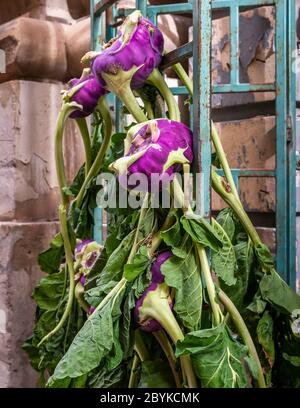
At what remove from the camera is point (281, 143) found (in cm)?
93

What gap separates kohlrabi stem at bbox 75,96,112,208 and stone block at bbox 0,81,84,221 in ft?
0.99

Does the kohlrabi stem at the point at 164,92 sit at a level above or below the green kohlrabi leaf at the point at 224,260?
above

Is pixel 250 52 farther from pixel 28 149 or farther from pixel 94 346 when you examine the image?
pixel 94 346

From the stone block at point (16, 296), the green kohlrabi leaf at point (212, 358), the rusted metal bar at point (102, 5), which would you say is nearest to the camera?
the green kohlrabi leaf at point (212, 358)

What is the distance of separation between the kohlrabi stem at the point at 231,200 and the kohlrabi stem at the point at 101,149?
225 millimetres

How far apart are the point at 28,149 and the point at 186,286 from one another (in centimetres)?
67

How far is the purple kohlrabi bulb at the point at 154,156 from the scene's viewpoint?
2.32 feet

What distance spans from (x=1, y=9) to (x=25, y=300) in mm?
636

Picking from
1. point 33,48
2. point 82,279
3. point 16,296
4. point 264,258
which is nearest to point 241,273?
point 264,258

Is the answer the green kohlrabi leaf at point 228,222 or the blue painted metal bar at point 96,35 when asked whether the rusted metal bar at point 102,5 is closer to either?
the blue painted metal bar at point 96,35

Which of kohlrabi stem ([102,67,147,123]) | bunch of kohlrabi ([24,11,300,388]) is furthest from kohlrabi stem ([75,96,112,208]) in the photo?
kohlrabi stem ([102,67,147,123])

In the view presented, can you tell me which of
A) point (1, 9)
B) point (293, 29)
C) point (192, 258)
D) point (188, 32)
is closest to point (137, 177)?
point (192, 258)

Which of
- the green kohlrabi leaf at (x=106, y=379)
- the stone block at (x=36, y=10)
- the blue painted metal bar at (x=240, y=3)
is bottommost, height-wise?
the green kohlrabi leaf at (x=106, y=379)

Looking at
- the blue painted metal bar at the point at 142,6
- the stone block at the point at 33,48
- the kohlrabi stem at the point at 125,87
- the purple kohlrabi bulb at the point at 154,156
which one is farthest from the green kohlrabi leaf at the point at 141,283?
the stone block at the point at 33,48
